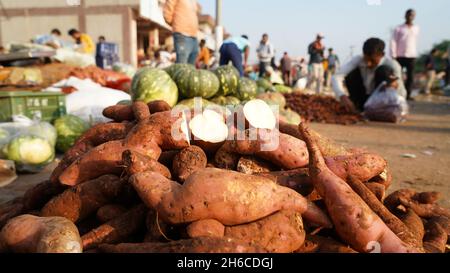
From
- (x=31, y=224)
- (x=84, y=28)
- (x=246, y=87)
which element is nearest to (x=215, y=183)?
(x=31, y=224)

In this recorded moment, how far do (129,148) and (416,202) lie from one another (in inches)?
75.1

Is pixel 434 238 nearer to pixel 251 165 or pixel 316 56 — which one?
pixel 251 165

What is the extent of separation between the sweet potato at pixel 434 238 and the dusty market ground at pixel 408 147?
3.42 ft

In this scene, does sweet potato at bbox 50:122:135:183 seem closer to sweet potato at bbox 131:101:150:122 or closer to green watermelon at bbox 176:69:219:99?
sweet potato at bbox 131:101:150:122

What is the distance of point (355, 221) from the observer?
1676 mm

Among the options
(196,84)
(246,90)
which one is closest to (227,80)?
(246,90)

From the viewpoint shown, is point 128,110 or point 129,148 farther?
point 128,110

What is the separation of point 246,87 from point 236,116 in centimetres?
344

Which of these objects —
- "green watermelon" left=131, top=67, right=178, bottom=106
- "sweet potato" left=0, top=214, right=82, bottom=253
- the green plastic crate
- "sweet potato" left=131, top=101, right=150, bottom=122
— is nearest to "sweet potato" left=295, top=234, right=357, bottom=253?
"sweet potato" left=0, top=214, right=82, bottom=253

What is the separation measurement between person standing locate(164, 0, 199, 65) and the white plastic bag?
4.03 m

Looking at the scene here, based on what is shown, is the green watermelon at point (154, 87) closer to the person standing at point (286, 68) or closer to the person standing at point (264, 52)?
the person standing at point (264, 52)

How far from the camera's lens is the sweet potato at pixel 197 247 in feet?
4.73

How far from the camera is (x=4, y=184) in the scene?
11.7ft

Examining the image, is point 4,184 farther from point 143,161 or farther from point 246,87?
point 246,87
